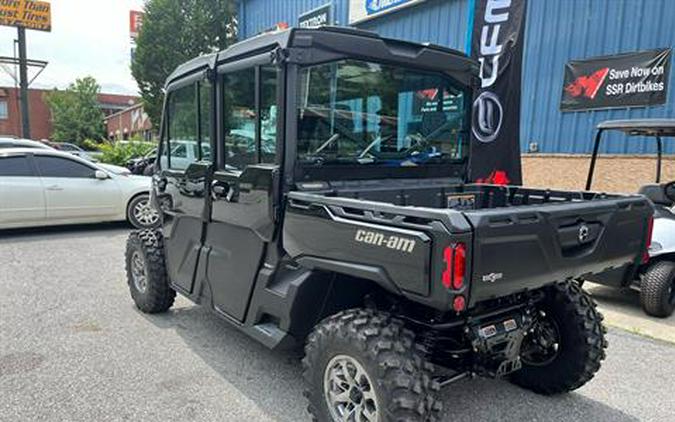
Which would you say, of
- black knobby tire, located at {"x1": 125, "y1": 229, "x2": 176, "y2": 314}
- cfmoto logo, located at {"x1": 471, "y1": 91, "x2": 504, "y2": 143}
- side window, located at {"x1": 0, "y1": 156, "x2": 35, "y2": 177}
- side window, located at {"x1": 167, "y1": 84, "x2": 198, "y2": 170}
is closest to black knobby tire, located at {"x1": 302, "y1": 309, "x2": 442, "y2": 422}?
side window, located at {"x1": 167, "y1": 84, "x2": 198, "y2": 170}

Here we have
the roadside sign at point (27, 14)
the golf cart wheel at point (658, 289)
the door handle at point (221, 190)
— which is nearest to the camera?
the door handle at point (221, 190)

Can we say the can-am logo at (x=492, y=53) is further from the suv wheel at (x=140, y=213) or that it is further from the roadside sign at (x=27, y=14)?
the roadside sign at (x=27, y=14)

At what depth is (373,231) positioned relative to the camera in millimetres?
2408

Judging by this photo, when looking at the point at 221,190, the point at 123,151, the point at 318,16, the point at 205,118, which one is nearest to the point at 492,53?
the point at 205,118

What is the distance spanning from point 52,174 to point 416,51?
25.6 feet

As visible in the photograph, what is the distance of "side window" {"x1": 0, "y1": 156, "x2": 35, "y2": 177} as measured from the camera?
336 inches

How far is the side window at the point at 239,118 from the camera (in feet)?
10.8

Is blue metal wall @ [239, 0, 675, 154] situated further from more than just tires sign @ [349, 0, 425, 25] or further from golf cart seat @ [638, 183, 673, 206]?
golf cart seat @ [638, 183, 673, 206]

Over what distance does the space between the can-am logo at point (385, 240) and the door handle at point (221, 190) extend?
4.30 feet

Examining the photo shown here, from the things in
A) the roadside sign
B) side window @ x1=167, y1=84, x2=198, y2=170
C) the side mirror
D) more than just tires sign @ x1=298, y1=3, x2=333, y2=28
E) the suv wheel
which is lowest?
the suv wheel

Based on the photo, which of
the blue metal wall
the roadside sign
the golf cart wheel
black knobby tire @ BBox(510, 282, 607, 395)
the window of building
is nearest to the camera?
black knobby tire @ BBox(510, 282, 607, 395)

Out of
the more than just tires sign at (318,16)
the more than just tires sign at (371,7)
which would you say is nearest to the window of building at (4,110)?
the more than just tires sign at (318,16)

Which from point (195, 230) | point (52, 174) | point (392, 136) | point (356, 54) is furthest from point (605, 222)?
point (52, 174)

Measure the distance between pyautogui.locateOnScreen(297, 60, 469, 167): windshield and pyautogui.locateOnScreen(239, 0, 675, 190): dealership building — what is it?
5409mm
